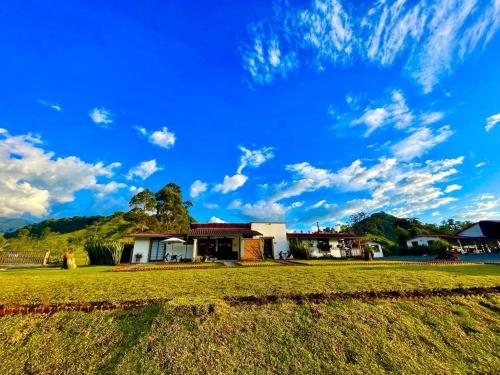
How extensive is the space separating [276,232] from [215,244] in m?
6.88

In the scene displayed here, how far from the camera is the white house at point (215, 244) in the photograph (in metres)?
20.9

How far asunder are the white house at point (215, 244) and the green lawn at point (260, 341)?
50.3 ft

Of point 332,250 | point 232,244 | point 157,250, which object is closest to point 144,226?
point 157,250

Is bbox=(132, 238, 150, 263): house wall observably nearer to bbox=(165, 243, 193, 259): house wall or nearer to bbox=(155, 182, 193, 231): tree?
bbox=(165, 243, 193, 259): house wall

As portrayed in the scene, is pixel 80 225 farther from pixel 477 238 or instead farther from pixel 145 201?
pixel 477 238

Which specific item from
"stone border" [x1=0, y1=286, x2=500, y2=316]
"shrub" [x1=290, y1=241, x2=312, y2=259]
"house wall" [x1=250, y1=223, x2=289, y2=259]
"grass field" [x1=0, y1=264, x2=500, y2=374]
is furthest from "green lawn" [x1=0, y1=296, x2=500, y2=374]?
"house wall" [x1=250, y1=223, x2=289, y2=259]

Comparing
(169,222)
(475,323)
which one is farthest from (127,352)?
(169,222)

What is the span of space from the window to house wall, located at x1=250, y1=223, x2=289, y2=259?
31.1 feet

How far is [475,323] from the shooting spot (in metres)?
4.26

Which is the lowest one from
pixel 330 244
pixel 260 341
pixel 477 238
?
pixel 260 341

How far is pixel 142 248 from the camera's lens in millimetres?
21453

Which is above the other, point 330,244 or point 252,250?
point 330,244

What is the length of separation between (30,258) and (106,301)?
22.4 meters

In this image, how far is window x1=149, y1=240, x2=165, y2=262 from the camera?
21.8 metres
